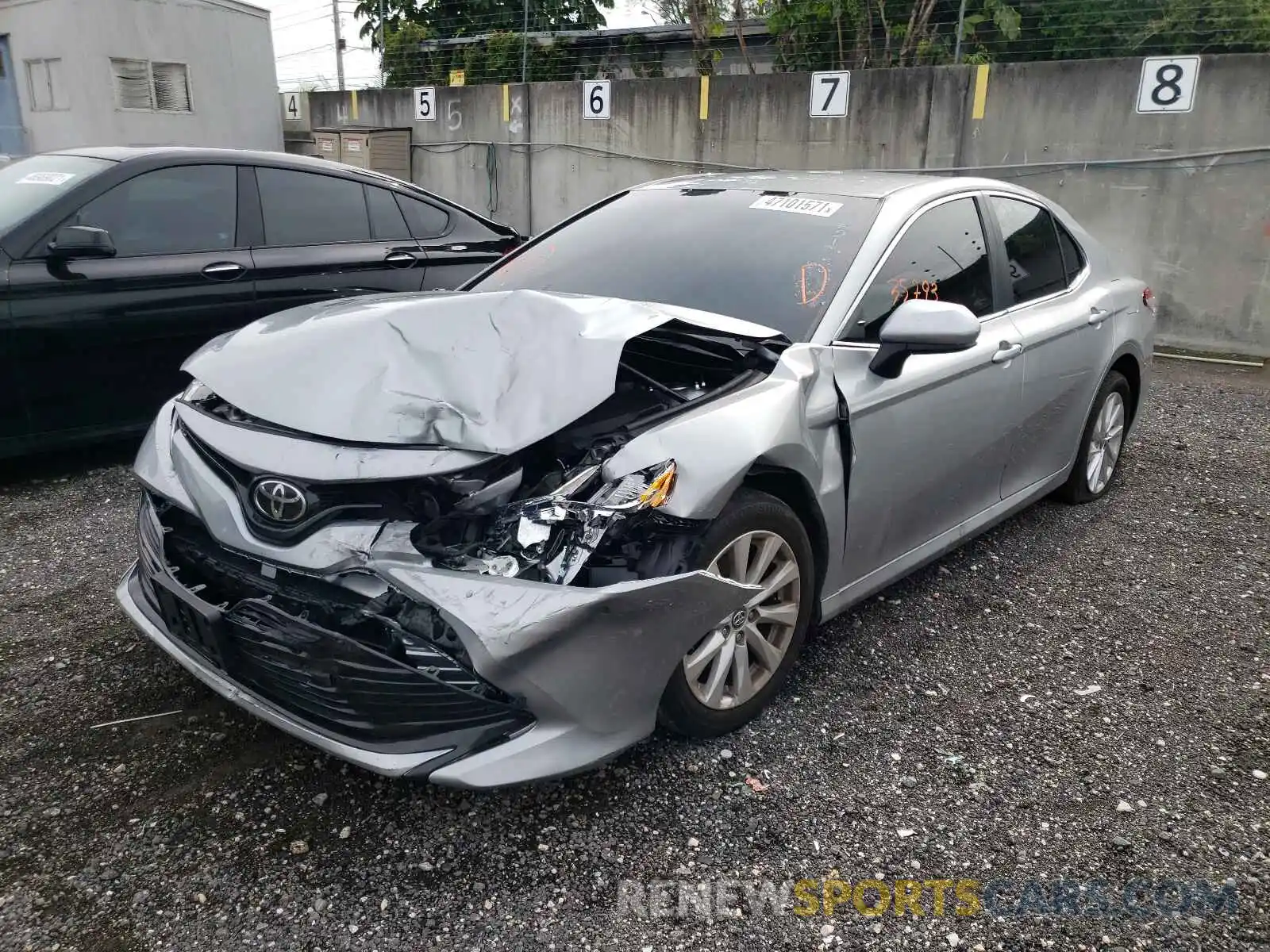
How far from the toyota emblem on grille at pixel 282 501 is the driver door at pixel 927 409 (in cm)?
156

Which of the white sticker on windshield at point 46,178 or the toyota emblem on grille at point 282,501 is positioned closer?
the toyota emblem on grille at point 282,501

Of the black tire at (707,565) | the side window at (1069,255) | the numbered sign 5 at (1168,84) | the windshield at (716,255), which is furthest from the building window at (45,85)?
the black tire at (707,565)

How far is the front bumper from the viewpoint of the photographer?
2.15 meters

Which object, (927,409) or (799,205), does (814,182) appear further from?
(927,409)

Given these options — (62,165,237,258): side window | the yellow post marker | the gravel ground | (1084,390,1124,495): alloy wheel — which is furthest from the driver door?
the yellow post marker

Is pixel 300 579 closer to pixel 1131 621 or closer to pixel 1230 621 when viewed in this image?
pixel 1131 621

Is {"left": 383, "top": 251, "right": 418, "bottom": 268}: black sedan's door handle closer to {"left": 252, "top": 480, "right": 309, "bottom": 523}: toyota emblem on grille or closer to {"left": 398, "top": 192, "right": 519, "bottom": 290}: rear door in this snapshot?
{"left": 398, "top": 192, "right": 519, "bottom": 290}: rear door

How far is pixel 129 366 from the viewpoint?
4.64m

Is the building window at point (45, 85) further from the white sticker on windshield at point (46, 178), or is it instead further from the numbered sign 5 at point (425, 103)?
the white sticker on windshield at point (46, 178)

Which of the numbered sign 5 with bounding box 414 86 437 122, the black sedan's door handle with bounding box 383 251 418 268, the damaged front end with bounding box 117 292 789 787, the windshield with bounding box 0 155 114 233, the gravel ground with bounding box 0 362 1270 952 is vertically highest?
the numbered sign 5 with bounding box 414 86 437 122

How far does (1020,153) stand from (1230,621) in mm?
6340

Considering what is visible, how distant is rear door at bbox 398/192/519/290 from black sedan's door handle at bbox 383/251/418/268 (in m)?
0.11

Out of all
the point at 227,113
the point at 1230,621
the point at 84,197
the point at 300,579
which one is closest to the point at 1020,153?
the point at 1230,621

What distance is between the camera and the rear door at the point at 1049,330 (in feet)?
12.6
